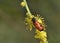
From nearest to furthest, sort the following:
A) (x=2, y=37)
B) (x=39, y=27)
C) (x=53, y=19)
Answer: (x=39, y=27), (x=2, y=37), (x=53, y=19)

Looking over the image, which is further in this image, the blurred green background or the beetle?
the blurred green background

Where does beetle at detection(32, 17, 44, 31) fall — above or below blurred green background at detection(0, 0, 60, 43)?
below

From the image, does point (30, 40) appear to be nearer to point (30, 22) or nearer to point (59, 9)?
point (59, 9)

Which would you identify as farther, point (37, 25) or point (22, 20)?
point (22, 20)

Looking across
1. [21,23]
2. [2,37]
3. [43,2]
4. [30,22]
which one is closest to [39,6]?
[43,2]

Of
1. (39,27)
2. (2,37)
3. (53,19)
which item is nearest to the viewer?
(39,27)

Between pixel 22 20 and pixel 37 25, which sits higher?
pixel 22 20

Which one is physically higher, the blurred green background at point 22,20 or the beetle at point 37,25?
the blurred green background at point 22,20

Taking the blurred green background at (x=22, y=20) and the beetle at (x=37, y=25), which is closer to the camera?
the beetle at (x=37, y=25)
